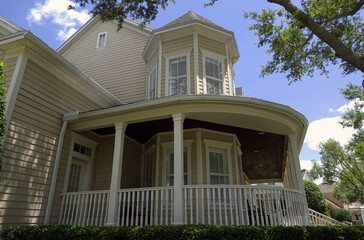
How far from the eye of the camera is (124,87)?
10.6m

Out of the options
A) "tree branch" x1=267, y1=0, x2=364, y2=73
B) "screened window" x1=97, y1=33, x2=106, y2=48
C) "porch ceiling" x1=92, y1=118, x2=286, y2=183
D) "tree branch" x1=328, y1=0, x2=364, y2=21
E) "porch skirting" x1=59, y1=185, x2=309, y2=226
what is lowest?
"porch skirting" x1=59, y1=185, x2=309, y2=226

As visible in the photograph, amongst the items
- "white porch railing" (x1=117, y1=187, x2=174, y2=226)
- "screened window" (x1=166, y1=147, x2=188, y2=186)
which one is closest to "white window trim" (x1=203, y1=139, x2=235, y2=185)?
"screened window" (x1=166, y1=147, x2=188, y2=186)

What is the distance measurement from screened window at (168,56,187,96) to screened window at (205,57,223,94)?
2.67ft

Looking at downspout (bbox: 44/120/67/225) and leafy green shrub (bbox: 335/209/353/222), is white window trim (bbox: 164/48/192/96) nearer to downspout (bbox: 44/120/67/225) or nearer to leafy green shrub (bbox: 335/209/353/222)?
downspout (bbox: 44/120/67/225)

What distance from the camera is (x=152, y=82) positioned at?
31.5 ft

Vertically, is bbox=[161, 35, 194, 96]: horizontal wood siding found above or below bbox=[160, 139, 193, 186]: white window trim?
above

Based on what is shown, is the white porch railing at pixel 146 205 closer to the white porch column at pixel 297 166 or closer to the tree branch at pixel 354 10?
the white porch column at pixel 297 166

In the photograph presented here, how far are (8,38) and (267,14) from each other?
9435 mm

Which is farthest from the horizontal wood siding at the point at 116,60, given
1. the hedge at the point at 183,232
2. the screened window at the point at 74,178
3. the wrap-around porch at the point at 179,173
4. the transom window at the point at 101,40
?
the hedge at the point at 183,232

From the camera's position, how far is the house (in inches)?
209

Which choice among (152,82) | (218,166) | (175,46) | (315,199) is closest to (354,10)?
(175,46)

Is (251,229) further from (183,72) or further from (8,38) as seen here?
(8,38)

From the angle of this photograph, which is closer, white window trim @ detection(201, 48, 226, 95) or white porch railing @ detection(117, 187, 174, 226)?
white porch railing @ detection(117, 187, 174, 226)

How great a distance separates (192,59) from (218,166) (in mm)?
3923
